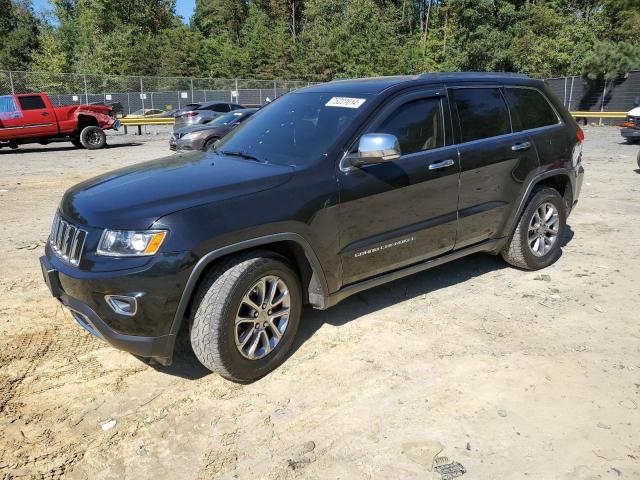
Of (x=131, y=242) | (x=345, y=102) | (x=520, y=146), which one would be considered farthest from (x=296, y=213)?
(x=520, y=146)

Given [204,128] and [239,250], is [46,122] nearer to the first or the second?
[204,128]

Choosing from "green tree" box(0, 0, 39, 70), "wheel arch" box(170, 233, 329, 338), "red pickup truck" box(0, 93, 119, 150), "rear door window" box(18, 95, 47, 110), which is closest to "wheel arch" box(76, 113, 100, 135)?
"red pickup truck" box(0, 93, 119, 150)

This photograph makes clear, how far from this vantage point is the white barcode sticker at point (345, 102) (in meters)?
3.79

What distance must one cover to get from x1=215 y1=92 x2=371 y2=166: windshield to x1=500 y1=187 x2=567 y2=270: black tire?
199cm

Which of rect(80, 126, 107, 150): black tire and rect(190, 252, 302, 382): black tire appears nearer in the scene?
rect(190, 252, 302, 382): black tire

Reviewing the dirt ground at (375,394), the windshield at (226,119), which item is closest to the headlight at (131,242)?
the dirt ground at (375,394)

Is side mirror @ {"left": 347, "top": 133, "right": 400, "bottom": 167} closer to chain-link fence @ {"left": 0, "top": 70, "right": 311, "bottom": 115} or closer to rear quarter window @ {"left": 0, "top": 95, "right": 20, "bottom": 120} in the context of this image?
rear quarter window @ {"left": 0, "top": 95, "right": 20, "bottom": 120}

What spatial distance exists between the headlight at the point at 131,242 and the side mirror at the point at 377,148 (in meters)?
1.35

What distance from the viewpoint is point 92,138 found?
16.8 m

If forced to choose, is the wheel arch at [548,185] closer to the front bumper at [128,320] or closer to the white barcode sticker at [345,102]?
the white barcode sticker at [345,102]

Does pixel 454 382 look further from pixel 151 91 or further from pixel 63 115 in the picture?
pixel 151 91

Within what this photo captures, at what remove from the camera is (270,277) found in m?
3.25

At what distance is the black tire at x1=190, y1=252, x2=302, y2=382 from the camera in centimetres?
301

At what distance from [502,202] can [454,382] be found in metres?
1.91
